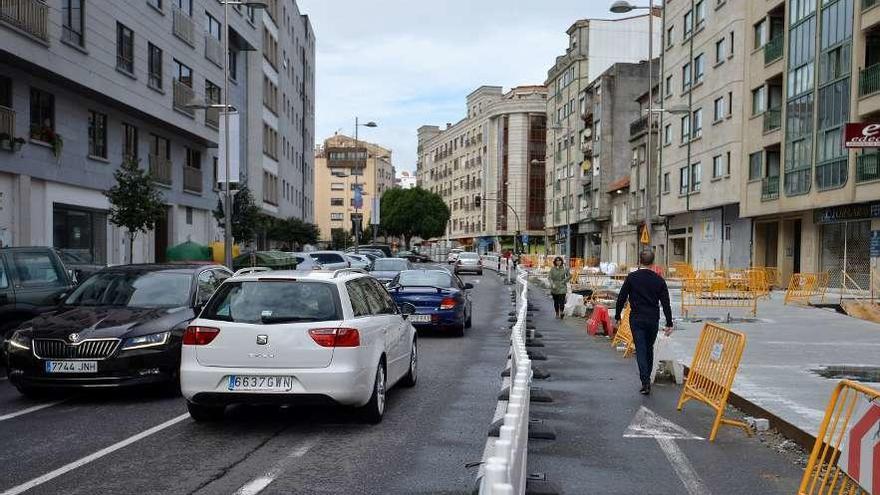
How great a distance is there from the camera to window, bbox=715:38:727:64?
134 feet

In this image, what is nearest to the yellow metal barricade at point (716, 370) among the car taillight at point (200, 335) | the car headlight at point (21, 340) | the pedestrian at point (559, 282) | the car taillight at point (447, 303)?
the car taillight at point (200, 335)

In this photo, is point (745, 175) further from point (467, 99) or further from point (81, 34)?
point (467, 99)

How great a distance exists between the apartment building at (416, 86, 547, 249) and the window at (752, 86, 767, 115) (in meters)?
55.9

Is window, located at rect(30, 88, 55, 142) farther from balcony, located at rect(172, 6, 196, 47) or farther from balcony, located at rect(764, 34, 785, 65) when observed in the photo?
balcony, located at rect(764, 34, 785, 65)

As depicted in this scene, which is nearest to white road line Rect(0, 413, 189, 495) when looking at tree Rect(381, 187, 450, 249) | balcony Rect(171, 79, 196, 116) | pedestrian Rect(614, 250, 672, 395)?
pedestrian Rect(614, 250, 672, 395)

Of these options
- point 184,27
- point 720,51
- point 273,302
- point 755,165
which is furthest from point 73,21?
point 720,51

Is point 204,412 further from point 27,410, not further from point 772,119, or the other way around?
point 772,119

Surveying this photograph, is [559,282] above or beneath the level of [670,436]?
above

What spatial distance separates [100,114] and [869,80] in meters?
26.3

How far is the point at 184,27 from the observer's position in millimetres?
32094

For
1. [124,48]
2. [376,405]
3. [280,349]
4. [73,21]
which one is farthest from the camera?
[124,48]

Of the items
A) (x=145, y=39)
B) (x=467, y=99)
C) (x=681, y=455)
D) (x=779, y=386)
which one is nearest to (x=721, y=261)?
(x=145, y=39)

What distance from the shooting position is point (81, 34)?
76.5 feet

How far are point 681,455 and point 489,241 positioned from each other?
101 metres
